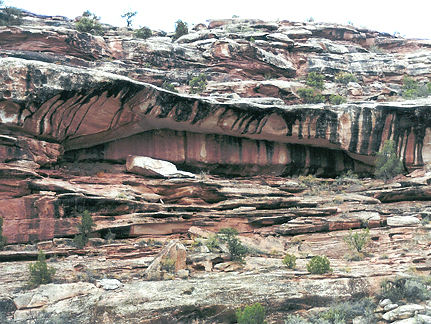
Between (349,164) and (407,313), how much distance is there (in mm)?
16001

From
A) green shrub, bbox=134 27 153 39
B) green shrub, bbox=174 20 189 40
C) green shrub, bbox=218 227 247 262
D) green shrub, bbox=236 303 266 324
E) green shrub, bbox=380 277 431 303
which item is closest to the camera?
green shrub, bbox=236 303 266 324

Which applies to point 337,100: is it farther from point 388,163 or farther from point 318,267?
point 318,267

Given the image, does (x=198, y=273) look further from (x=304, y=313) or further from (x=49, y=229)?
(x=49, y=229)

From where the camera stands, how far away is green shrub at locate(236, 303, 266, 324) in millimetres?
12619

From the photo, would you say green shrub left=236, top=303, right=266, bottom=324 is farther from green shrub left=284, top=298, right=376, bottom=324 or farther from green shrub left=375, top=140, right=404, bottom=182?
green shrub left=375, top=140, right=404, bottom=182

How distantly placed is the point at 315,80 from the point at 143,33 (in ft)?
51.6

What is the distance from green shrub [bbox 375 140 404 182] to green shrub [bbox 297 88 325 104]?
8.02 metres

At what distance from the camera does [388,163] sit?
25219 mm

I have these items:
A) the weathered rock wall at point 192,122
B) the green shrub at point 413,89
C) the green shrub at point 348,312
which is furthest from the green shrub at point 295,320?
the green shrub at point 413,89

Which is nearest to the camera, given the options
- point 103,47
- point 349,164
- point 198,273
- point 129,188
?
point 198,273


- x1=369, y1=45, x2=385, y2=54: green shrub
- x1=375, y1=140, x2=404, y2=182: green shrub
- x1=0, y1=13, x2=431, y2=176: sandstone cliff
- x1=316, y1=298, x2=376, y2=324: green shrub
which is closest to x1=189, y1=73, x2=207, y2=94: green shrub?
x1=0, y1=13, x2=431, y2=176: sandstone cliff

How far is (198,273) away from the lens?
15.7 meters

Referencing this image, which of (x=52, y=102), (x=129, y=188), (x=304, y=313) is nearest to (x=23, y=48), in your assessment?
(x=52, y=102)

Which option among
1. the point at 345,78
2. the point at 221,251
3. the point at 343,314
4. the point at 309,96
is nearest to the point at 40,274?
the point at 221,251
